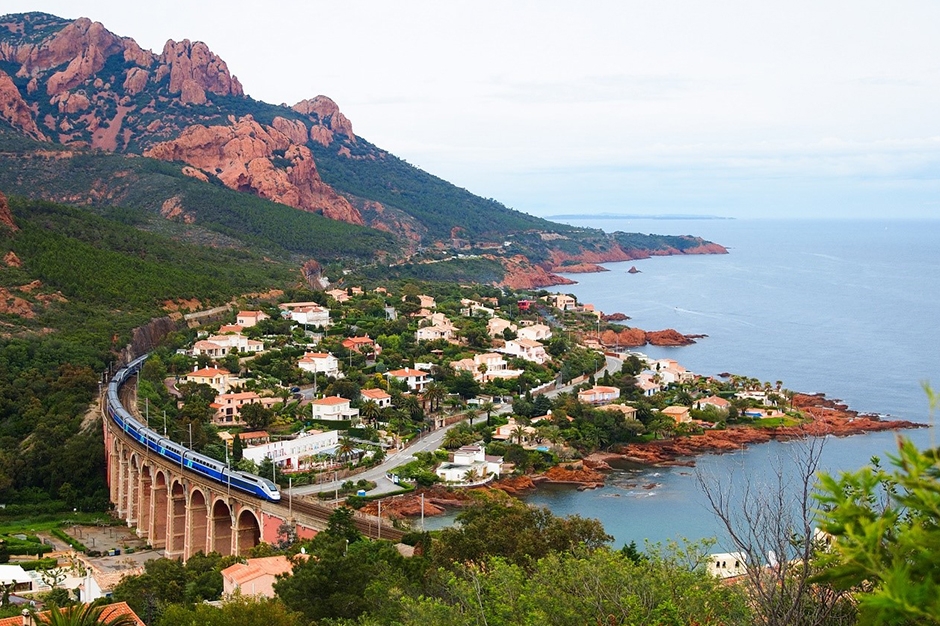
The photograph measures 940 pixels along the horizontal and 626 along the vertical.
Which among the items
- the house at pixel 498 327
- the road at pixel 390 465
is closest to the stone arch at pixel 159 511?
the road at pixel 390 465

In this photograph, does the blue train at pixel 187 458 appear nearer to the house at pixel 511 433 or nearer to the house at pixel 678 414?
the house at pixel 511 433

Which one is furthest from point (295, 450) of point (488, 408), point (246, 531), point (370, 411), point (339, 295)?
point (339, 295)

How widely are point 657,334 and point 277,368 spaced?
28558 millimetres

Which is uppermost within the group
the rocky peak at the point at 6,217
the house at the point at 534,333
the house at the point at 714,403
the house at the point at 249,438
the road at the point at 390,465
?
the rocky peak at the point at 6,217

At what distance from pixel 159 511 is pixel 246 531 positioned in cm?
522

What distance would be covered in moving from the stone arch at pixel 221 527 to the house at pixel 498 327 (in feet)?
89.4

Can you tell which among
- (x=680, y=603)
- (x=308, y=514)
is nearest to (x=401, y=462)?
(x=308, y=514)

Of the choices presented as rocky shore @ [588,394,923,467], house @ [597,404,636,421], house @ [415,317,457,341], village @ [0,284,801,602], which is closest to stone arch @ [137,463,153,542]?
village @ [0,284,801,602]

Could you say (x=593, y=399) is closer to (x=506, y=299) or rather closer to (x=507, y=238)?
(x=506, y=299)

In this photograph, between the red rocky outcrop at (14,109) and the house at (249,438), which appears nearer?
the house at (249,438)

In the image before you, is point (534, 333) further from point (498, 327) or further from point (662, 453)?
point (662, 453)

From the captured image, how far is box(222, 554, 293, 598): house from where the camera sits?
1781cm

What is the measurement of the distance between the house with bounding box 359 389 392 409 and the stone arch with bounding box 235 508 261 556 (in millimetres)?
12862

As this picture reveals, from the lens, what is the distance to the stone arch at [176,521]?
27359mm
